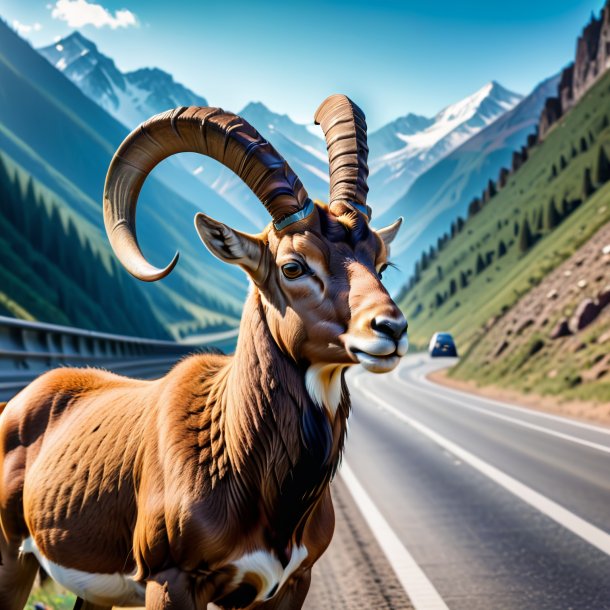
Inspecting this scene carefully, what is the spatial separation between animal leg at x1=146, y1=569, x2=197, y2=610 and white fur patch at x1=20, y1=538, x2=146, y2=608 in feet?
0.63

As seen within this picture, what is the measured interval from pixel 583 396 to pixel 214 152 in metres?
25.3

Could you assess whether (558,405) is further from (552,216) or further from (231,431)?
(552,216)

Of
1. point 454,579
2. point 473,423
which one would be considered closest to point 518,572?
point 454,579

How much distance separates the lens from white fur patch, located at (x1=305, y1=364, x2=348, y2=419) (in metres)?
3.30

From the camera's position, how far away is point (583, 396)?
26.6 meters

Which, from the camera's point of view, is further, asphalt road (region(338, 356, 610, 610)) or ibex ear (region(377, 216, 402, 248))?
asphalt road (region(338, 356, 610, 610))

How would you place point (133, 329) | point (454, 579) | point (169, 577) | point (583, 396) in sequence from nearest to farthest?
point (169, 577) → point (454, 579) → point (583, 396) → point (133, 329)

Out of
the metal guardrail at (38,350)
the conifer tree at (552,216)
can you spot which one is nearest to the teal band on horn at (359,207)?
the metal guardrail at (38,350)

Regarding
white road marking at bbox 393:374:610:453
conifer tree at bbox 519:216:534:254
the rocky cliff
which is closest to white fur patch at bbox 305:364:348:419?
white road marking at bbox 393:374:610:453

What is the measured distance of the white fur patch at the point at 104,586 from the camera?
130 inches

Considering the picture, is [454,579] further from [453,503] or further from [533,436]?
[533,436]

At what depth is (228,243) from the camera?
11.0 feet

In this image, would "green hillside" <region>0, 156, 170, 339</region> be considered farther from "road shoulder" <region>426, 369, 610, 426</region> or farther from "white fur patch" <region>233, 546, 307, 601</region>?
"white fur patch" <region>233, 546, 307, 601</region>

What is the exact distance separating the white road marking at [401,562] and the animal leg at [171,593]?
350 centimetres
